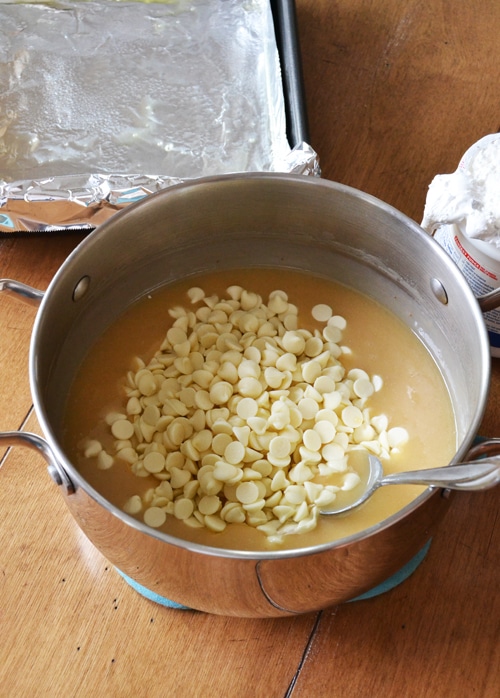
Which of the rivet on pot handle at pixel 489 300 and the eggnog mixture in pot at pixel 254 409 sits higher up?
the rivet on pot handle at pixel 489 300

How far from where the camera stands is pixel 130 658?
1.92 feet

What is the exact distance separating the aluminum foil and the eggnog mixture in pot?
0.48 feet

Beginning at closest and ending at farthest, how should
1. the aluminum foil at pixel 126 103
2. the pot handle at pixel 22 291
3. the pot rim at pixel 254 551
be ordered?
the pot rim at pixel 254 551 < the pot handle at pixel 22 291 < the aluminum foil at pixel 126 103

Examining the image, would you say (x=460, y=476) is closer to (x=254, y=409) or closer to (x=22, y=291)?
(x=254, y=409)

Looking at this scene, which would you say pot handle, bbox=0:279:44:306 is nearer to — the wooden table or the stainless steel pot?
the stainless steel pot

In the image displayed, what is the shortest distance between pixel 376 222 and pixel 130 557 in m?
0.37

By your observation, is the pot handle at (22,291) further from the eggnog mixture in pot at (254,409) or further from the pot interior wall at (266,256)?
the eggnog mixture in pot at (254,409)

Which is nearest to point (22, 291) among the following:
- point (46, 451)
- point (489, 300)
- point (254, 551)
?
point (46, 451)

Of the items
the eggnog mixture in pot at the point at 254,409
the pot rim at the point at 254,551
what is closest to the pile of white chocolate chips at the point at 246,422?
the eggnog mixture in pot at the point at 254,409

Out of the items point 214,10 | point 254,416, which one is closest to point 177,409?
point 254,416

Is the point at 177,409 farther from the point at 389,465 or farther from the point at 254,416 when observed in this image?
the point at 389,465

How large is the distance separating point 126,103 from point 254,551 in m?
0.62

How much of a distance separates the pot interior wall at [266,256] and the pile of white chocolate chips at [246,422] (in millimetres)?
53

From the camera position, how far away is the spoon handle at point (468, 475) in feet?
1.49
